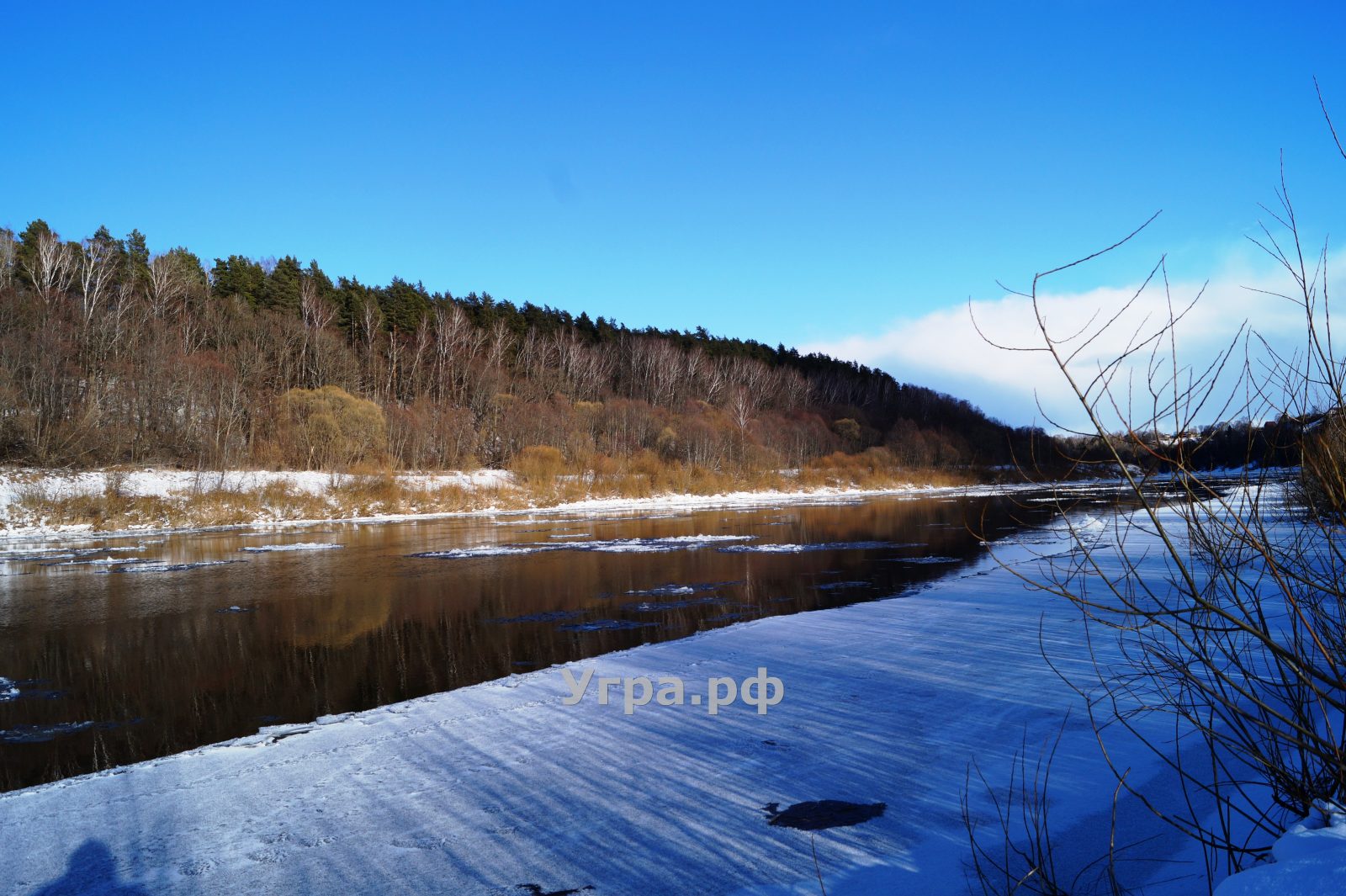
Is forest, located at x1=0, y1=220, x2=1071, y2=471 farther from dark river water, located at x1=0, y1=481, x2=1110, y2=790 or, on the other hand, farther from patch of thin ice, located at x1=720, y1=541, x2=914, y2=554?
dark river water, located at x1=0, y1=481, x2=1110, y2=790

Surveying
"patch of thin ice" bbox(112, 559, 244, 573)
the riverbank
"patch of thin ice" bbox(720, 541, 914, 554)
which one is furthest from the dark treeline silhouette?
"patch of thin ice" bbox(720, 541, 914, 554)

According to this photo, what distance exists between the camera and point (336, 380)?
5106cm

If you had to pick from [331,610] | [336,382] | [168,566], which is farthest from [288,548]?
[336,382]

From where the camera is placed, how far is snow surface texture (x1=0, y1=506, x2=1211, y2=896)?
378 cm

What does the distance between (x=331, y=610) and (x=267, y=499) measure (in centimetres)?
2245

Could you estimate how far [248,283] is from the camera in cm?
5881

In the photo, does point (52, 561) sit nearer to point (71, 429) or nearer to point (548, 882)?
point (71, 429)

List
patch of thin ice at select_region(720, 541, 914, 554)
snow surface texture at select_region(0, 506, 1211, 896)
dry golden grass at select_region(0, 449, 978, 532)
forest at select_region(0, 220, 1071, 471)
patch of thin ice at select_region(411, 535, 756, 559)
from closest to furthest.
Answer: snow surface texture at select_region(0, 506, 1211, 896)
patch of thin ice at select_region(720, 541, 914, 554)
patch of thin ice at select_region(411, 535, 756, 559)
dry golden grass at select_region(0, 449, 978, 532)
forest at select_region(0, 220, 1071, 471)

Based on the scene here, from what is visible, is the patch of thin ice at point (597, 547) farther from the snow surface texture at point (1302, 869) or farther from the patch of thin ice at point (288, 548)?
the snow surface texture at point (1302, 869)

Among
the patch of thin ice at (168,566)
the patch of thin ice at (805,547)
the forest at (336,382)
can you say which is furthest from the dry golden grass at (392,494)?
the patch of thin ice at (805,547)

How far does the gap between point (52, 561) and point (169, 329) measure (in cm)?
3128

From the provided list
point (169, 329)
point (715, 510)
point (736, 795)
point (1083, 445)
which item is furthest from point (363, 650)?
point (169, 329)

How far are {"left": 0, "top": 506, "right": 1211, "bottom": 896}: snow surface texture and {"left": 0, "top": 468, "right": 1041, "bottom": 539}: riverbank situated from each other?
87.5 ft

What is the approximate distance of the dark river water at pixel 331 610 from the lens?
24.3 feet
